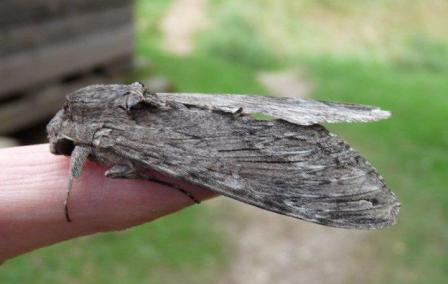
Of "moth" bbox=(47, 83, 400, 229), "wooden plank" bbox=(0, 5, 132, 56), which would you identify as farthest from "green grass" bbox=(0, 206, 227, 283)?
"moth" bbox=(47, 83, 400, 229)

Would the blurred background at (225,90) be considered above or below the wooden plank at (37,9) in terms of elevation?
below

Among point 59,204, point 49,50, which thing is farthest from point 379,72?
point 59,204

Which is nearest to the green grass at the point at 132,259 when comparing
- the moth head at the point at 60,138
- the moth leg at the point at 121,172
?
the moth head at the point at 60,138

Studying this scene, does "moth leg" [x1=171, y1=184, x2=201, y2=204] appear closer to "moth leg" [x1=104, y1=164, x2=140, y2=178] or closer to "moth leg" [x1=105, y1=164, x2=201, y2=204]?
"moth leg" [x1=105, y1=164, x2=201, y2=204]

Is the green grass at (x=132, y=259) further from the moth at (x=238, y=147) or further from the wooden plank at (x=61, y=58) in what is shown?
the moth at (x=238, y=147)

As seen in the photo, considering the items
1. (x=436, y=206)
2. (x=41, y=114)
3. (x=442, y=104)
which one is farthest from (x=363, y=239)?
(x=442, y=104)

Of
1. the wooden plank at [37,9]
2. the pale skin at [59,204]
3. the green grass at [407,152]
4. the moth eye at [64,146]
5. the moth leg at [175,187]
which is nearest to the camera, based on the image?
the pale skin at [59,204]

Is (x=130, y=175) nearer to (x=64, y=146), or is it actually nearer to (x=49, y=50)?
(x=64, y=146)
